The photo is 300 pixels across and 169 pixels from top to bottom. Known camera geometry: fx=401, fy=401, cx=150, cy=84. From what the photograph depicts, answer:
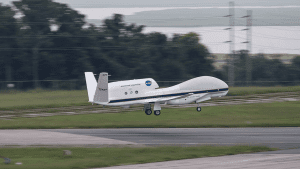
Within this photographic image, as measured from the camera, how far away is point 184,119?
107 feet

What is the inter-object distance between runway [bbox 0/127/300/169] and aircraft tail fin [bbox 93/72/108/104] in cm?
219

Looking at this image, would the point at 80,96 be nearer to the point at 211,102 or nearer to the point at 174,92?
the point at 211,102

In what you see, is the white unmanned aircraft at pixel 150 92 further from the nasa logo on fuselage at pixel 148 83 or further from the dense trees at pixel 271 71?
the dense trees at pixel 271 71

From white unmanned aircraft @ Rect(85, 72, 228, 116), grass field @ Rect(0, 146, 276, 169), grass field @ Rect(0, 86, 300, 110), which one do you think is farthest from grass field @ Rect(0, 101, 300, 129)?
grass field @ Rect(0, 146, 276, 169)

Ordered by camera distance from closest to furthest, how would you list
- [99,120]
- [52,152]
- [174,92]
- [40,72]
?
[52,152] → [174,92] → [99,120] → [40,72]

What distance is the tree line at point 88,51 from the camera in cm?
5934

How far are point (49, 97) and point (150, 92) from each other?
22394 mm

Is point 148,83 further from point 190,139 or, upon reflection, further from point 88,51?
point 88,51

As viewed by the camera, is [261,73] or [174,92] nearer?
[174,92]

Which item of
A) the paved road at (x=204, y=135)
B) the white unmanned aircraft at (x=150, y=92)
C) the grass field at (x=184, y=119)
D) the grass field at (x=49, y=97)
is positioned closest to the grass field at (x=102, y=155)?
the paved road at (x=204, y=135)

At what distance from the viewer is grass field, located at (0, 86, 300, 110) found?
42666 millimetres

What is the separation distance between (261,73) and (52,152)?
164 feet

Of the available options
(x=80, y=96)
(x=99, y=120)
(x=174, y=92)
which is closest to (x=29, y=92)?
(x=80, y=96)

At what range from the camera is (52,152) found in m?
20.0
